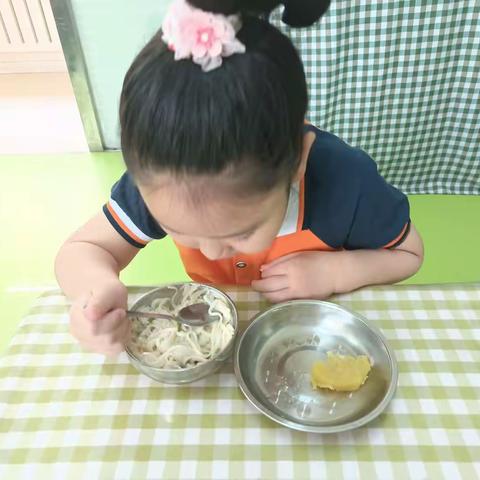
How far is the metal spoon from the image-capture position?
2.62ft

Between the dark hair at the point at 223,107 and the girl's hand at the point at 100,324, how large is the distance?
0.21 meters

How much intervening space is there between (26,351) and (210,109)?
0.50 metres

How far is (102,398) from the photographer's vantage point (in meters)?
0.73

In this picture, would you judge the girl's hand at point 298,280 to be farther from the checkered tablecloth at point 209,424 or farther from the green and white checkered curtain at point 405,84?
the green and white checkered curtain at point 405,84

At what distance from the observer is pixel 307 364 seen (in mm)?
793

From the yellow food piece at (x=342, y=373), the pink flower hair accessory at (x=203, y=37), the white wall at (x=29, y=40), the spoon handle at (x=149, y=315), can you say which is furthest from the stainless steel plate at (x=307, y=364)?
the white wall at (x=29, y=40)

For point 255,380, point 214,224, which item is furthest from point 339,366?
point 214,224

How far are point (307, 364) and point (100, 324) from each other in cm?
32

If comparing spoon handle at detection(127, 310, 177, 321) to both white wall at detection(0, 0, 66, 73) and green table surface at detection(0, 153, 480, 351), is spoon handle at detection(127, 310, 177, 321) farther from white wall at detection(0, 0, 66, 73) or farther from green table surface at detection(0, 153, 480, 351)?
white wall at detection(0, 0, 66, 73)

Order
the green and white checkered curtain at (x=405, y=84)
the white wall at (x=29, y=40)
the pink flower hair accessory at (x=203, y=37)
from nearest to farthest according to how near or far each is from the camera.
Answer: the pink flower hair accessory at (x=203, y=37) < the green and white checkered curtain at (x=405, y=84) < the white wall at (x=29, y=40)

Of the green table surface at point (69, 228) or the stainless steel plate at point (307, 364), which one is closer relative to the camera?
the stainless steel plate at point (307, 364)

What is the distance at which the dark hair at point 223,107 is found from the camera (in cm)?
57

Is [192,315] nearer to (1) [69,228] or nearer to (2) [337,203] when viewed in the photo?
(2) [337,203]

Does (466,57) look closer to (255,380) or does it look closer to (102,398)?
(255,380)
